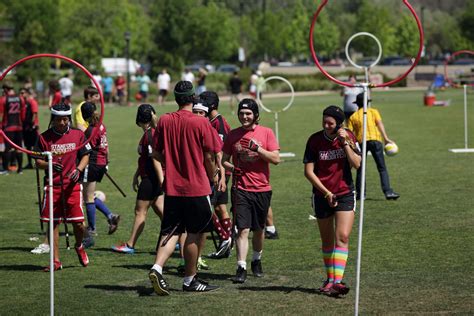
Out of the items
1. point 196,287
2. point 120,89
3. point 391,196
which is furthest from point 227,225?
point 120,89

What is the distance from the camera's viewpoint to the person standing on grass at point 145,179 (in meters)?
12.1

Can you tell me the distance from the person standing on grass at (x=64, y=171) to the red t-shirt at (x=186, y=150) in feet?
5.32

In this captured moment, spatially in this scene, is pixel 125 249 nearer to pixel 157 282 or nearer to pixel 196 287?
pixel 196 287

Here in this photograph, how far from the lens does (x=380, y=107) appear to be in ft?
154

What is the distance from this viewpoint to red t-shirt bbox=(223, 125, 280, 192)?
10883mm

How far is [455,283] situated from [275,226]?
15.5ft

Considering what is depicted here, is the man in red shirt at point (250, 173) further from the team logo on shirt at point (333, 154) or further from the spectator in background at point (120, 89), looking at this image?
the spectator in background at point (120, 89)

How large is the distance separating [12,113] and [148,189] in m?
10.8

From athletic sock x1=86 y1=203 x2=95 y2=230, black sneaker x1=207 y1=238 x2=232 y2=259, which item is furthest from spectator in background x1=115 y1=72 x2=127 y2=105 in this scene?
black sneaker x1=207 y1=238 x2=232 y2=259

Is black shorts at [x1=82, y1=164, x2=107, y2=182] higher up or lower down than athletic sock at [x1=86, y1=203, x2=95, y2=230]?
higher up

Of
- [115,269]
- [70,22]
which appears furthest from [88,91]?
[70,22]

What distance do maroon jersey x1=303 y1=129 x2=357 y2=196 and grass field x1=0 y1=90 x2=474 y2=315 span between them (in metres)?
1.13

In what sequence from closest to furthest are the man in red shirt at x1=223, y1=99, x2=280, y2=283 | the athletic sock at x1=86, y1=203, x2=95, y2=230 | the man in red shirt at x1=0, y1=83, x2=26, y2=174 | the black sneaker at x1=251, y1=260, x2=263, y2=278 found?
the man in red shirt at x1=223, y1=99, x2=280, y2=283 → the black sneaker at x1=251, y1=260, x2=263, y2=278 → the athletic sock at x1=86, y1=203, x2=95, y2=230 → the man in red shirt at x1=0, y1=83, x2=26, y2=174

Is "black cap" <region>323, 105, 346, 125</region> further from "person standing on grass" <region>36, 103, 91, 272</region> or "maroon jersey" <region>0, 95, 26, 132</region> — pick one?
"maroon jersey" <region>0, 95, 26, 132</region>
